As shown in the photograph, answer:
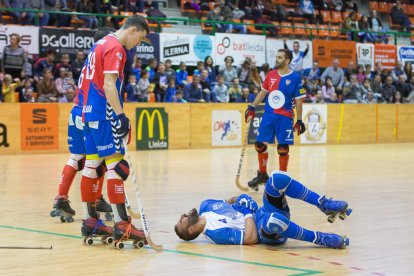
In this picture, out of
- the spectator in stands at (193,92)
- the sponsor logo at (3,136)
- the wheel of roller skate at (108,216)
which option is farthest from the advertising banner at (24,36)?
the wheel of roller skate at (108,216)

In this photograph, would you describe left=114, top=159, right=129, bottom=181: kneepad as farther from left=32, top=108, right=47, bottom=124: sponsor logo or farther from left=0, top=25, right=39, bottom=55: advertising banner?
left=0, top=25, right=39, bottom=55: advertising banner

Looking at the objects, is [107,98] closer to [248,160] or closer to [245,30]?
[248,160]

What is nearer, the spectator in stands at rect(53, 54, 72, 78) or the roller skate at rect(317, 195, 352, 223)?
the roller skate at rect(317, 195, 352, 223)

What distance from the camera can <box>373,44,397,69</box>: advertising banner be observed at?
3228 centimetres

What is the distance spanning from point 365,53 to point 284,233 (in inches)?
988

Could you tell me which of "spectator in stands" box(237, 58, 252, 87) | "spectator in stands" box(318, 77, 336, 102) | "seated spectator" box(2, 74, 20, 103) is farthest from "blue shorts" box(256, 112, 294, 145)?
"spectator in stands" box(318, 77, 336, 102)

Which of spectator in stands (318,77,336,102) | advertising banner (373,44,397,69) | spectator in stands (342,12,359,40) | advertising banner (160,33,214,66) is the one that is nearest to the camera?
advertising banner (160,33,214,66)

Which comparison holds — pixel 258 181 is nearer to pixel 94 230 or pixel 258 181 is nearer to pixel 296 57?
pixel 94 230

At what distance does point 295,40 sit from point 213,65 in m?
3.86

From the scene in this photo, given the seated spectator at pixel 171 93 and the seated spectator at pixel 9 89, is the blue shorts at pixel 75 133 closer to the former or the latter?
the seated spectator at pixel 9 89

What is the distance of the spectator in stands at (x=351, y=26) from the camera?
3216cm

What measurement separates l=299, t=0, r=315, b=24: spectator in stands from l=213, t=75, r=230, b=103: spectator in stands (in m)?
9.39

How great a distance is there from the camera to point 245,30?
2902cm

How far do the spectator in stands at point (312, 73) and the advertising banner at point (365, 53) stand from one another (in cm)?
270
